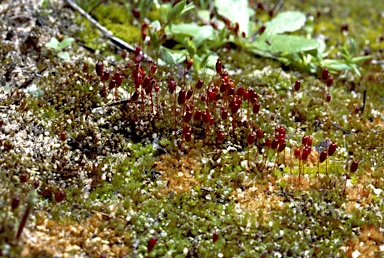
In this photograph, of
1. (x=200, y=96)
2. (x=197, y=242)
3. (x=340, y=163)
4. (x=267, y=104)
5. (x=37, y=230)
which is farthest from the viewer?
(x=267, y=104)

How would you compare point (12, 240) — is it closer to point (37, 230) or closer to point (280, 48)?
point (37, 230)

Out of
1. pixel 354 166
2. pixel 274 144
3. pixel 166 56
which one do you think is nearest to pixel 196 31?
pixel 166 56

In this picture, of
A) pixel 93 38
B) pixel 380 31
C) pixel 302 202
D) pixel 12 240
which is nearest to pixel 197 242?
pixel 302 202

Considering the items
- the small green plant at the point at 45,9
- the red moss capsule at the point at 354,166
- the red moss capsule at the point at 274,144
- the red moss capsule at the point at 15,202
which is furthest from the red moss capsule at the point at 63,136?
the red moss capsule at the point at 354,166

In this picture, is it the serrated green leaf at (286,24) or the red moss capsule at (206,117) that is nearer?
the red moss capsule at (206,117)

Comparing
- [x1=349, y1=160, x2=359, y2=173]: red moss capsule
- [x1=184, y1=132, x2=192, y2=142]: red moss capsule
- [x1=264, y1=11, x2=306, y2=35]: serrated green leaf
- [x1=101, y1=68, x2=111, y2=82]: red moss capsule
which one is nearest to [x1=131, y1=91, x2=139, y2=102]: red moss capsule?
[x1=101, y1=68, x2=111, y2=82]: red moss capsule

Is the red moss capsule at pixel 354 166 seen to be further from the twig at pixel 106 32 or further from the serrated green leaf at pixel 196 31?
the twig at pixel 106 32
